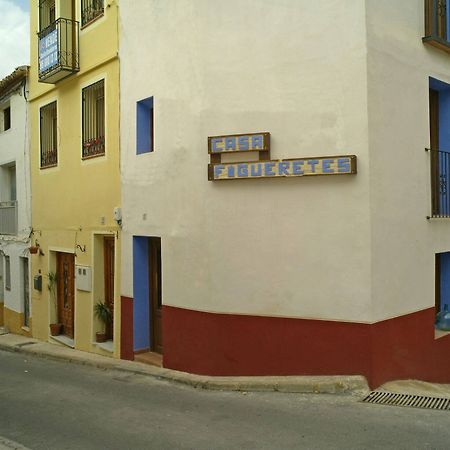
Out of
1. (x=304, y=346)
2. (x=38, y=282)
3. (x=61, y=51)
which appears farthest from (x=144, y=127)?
(x=38, y=282)

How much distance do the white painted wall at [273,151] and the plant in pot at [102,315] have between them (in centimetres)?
255

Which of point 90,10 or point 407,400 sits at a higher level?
point 90,10

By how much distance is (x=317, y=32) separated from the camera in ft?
23.6

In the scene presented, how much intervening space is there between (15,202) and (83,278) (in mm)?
5098

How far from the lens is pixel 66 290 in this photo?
1238 cm

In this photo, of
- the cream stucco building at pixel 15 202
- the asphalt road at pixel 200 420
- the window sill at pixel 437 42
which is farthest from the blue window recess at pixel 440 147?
the cream stucco building at pixel 15 202

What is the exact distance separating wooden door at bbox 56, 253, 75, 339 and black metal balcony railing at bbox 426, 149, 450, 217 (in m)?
7.62

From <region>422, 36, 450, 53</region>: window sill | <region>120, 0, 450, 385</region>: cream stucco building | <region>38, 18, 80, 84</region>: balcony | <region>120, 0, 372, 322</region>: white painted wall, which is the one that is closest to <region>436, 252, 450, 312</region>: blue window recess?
<region>120, 0, 450, 385</region>: cream stucco building

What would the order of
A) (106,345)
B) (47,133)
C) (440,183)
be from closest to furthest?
(440,183)
(106,345)
(47,133)

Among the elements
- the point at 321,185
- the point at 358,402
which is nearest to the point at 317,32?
the point at 321,185

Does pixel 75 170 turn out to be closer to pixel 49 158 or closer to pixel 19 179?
pixel 49 158

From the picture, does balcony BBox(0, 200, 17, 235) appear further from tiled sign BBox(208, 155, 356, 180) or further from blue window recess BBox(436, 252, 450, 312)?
blue window recess BBox(436, 252, 450, 312)

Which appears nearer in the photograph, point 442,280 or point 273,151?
point 273,151

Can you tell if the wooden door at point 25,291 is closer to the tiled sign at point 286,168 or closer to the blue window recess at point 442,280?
the tiled sign at point 286,168
